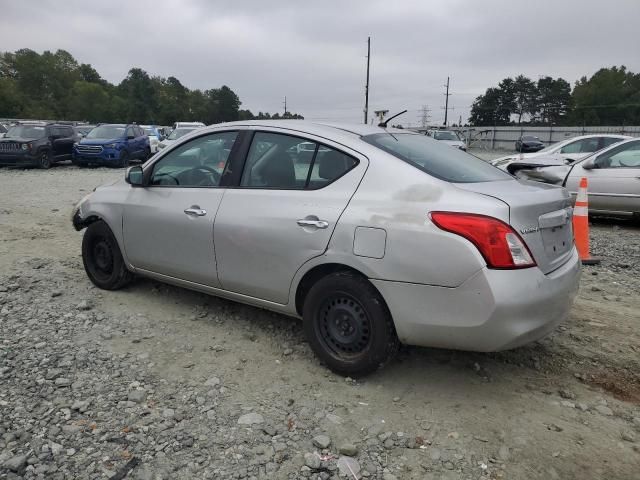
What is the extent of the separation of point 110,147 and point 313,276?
57.2 feet

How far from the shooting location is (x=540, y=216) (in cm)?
291

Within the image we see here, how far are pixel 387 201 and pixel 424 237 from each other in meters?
0.33

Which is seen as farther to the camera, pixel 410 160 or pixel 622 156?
pixel 622 156

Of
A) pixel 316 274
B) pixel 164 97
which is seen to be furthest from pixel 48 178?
pixel 164 97

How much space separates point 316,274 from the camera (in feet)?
10.8

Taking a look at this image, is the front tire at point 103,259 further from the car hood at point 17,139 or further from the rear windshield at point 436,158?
the car hood at point 17,139

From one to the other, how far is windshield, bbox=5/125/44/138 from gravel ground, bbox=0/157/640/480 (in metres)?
15.9

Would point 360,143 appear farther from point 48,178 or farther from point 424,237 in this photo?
point 48,178

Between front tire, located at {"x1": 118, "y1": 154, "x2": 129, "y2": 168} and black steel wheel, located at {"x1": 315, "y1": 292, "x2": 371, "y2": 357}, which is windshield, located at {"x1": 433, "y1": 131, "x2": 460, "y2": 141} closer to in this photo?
front tire, located at {"x1": 118, "y1": 154, "x2": 129, "y2": 168}

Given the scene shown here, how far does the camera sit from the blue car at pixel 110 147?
1847 centimetres

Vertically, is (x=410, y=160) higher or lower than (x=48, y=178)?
higher

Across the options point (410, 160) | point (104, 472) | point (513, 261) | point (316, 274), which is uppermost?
point (410, 160)

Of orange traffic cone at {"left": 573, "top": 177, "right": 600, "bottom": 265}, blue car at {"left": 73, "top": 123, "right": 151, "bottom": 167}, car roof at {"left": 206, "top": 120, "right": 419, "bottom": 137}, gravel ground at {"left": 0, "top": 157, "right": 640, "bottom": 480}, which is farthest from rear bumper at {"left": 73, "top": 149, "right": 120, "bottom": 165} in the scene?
orange traffic cone at {"left": 573, "top": 177, "right": 600, "bottom": 265}

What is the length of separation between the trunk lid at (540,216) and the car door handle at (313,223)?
0.82 meters
